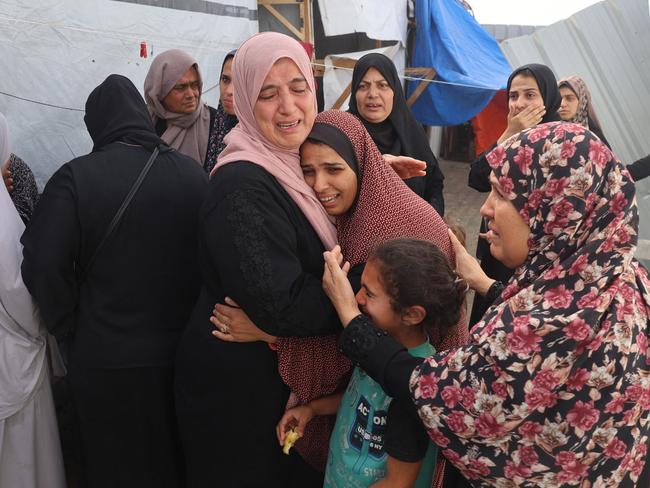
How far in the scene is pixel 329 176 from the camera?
159 centimetres

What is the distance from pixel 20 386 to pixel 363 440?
131cm

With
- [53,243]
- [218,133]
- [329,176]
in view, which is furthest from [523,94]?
[53,243]

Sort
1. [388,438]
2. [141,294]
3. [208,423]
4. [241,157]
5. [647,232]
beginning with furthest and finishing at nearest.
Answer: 1. [647,232]
2. [141,294]
3. [208,423]
4. [241,157]
5. [388,438]

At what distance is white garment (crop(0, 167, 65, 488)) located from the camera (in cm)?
185

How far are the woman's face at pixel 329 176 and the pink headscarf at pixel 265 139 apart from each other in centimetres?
3

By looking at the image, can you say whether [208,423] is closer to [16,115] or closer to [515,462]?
[515,462]

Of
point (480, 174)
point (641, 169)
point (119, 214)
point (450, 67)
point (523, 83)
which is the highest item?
point (450, 67)

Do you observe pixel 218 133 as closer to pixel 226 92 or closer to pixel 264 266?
pixel 226 92

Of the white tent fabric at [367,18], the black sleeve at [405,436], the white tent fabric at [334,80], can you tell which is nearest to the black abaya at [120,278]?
the black sleeve at [405,436]

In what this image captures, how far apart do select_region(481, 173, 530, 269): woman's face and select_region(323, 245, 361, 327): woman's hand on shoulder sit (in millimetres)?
371

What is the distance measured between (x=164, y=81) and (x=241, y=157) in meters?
1.80

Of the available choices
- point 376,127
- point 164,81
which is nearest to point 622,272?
point 376,127

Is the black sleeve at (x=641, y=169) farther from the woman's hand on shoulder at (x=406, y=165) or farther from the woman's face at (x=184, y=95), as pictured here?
the woman's face at (x=184, y=95)

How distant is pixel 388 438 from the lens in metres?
1.29
